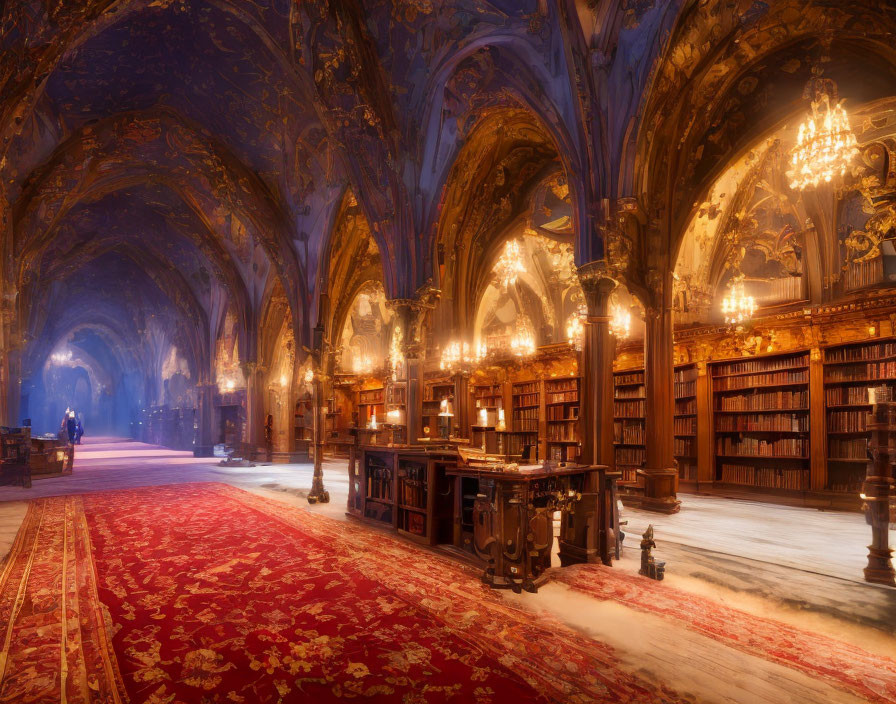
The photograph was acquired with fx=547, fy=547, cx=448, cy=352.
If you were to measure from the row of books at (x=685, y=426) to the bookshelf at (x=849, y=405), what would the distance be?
2.28m

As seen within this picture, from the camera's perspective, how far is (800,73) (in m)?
7.91

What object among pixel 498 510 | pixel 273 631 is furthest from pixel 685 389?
pixel 273 631

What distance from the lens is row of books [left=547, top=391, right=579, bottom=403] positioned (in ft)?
42.0

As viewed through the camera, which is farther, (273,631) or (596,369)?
(596,369)

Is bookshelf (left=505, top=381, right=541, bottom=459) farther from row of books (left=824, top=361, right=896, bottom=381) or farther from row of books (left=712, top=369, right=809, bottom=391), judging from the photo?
row of books (left=824, top=361, right=896, bottom=381)

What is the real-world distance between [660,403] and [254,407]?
51.9ft

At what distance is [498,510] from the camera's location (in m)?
4.93

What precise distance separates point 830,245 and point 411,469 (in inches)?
340

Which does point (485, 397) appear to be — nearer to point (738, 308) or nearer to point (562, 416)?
point (562, 416)

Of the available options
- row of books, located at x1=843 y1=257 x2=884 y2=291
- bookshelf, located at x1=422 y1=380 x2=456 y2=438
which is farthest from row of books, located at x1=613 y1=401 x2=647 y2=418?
bookshelf, located at x1=422 y1=380 x2=456 y2=438

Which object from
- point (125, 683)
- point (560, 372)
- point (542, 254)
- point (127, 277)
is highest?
point (127, 277)

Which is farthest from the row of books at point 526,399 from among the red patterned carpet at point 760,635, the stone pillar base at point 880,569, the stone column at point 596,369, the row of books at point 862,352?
the stone pillar base at point 880,569

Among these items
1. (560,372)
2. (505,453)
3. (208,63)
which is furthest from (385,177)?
(505,453)

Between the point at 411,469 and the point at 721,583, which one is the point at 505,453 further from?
the point at 721,583
